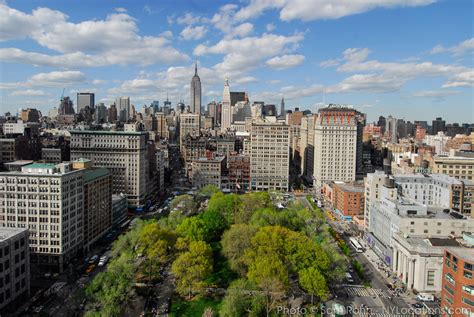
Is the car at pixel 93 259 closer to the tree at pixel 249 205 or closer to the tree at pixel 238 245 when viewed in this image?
the tree at pixel 238 245

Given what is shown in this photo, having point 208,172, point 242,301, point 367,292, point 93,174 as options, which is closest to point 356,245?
point 367,292

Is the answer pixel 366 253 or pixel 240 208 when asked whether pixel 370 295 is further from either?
pixel 240 208

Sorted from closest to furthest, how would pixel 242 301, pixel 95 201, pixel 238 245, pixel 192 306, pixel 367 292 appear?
pixel 242 301, pixel 192 306, pixel 367 292, pixel 238 245, pixel 95 201

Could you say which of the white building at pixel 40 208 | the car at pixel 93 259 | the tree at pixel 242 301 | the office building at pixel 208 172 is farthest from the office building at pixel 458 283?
the office building at pixel 208 172

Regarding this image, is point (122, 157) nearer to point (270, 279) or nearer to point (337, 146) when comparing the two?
point (270, 279)

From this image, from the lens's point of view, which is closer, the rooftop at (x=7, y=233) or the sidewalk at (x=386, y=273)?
the rooftop at (x=7, y=233)

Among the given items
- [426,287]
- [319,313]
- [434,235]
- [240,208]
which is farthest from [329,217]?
[319,313]

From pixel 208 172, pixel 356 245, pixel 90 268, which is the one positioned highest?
pixel 208 172
